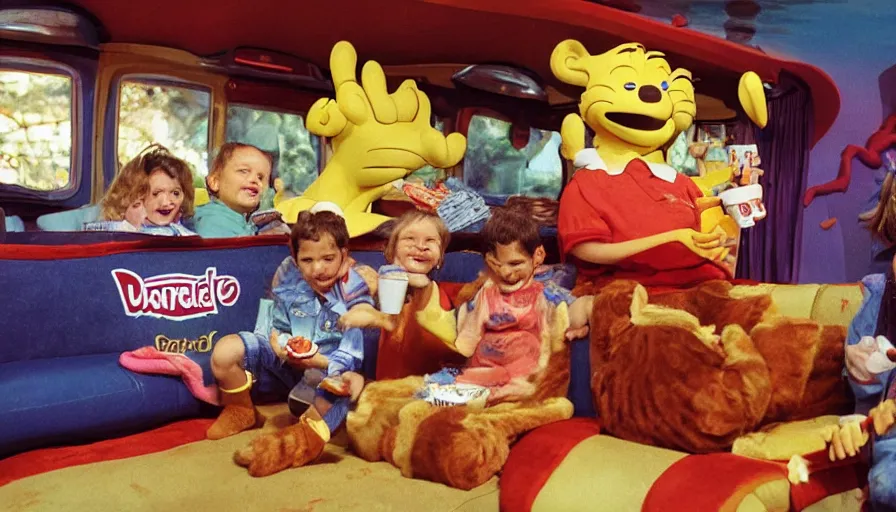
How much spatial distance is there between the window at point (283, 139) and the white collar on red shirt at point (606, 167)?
3.51 ft

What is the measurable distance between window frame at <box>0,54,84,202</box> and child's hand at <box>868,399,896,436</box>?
98.0 inches

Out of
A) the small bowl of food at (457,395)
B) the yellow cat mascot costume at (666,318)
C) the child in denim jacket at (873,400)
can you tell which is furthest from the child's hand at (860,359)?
the small bowl of food at (457,395)

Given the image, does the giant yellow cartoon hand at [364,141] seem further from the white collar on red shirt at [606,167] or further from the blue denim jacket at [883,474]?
the blue denim jacket at [883,474]

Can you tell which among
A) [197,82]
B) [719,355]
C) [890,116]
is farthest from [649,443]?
[890,116]

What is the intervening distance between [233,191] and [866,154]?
270 cm

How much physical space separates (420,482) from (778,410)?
83cm

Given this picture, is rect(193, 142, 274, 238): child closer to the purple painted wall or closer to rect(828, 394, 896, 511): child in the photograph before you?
rect(828, 394, 896, 511): child

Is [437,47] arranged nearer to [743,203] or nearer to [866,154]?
[743,203]

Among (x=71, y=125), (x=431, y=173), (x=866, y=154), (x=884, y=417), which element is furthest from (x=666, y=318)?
(x=866, y=154)

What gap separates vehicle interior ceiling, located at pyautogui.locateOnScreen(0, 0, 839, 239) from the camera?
2994 mm

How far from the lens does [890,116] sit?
3756 mm

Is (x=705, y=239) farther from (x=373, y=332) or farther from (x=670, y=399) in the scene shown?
(x=373, y=332)

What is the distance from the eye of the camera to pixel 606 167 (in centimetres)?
279

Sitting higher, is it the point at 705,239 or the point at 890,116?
the point at 890,116
